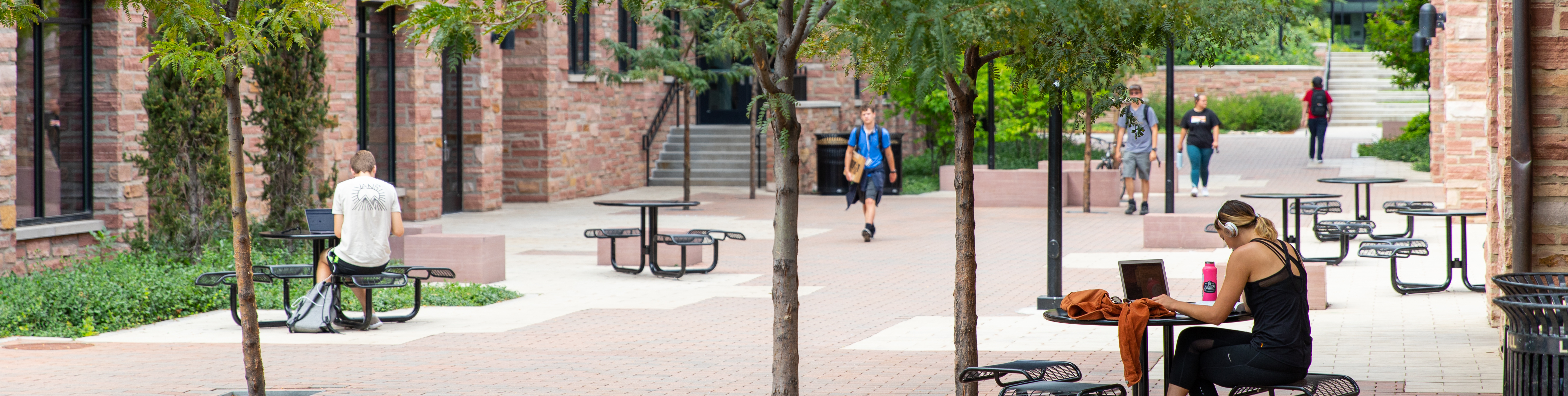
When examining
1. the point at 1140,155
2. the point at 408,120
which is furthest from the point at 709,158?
the point at 1140,155

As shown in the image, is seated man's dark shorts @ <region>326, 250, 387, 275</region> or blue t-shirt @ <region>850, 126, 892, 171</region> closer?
seated man's dark shorts @ <region>326, 250, 387, 275</region>

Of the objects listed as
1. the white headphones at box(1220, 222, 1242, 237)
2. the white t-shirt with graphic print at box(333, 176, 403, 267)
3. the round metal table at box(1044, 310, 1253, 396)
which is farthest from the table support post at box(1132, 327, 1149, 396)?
the white t-shirt with graphic print at box(333, 176, 403, 267)

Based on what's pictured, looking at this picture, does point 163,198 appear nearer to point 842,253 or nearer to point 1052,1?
point 842,253

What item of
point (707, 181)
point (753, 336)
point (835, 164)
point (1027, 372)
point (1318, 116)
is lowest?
point (753, 336)

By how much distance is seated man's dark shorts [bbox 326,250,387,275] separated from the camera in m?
9.66

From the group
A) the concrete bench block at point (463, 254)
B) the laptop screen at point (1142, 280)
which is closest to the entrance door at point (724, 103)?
the concrete bench block at point (463, 254)

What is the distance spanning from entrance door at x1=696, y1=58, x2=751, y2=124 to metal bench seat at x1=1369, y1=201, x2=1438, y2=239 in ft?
55.9

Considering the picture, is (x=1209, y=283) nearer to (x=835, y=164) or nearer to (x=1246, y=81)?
(x=835, y=164)

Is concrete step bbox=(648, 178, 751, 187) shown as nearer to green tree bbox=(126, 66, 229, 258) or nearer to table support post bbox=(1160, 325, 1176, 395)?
green tree bbox=(126, 66, 229, 258)

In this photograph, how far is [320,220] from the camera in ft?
33.3

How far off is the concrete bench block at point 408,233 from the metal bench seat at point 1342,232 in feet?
24.8

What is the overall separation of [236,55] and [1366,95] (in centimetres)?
4048

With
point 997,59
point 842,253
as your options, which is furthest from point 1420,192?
point 997,59

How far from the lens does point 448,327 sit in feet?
32.6
